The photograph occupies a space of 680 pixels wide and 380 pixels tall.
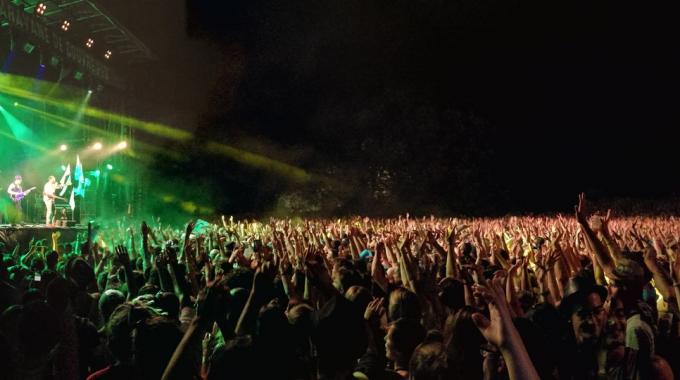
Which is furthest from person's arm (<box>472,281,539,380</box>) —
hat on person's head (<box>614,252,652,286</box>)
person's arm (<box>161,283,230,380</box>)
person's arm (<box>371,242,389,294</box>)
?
person's arm (<box>371,242,389,294</box>)

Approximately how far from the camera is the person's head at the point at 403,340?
2934mm

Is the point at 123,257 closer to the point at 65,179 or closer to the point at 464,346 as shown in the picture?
the point at 464,346

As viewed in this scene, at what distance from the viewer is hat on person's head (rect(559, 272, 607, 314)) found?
125 inches

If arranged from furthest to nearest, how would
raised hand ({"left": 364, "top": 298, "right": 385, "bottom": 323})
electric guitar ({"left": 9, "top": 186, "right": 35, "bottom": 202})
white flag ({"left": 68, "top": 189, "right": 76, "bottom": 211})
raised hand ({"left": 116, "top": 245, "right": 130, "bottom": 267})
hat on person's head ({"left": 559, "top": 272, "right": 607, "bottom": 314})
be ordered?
electric guitar ({"left": 9, "top": 186, "right": 35, "bottom": 202}) → white flag ({"left": 68, "top": 189, "right": 76, "bottom": 211}) → raised hand ({"left": 116, "top": 245, "right": 130, "bottom": 267}) → raised hand ({"left": 364, "top": 298, "right": 385, "bottom": 323}) → hat on person's head ({"left": 559, "top": 272, "right": 607, "bottom": 314})

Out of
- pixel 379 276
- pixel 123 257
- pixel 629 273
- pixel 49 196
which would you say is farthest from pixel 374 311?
pixel 49 196

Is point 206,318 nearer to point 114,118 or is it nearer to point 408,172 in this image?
point 114,118

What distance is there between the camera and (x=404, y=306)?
10.7 ft

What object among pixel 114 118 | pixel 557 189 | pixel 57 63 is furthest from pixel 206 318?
pixel 557 189

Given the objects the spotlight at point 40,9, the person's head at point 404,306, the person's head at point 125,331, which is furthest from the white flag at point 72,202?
the person's head at point 404,306

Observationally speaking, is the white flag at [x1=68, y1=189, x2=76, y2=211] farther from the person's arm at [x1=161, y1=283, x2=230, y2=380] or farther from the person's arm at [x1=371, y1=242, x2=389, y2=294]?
the person's arm at [x1=161, y1=283, x2=230, y2=380]

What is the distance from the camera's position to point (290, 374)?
249 centimetres

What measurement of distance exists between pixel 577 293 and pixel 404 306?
1.01 m

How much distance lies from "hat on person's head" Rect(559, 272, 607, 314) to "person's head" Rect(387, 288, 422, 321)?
2.67 feet

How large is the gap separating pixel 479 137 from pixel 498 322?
89.1ft
